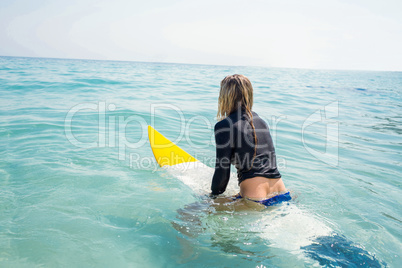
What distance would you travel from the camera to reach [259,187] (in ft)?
9.59

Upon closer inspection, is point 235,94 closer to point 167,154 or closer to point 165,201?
point 165,201

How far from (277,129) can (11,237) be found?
20.8 ft

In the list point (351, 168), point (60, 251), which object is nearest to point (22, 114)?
point (60, 251)

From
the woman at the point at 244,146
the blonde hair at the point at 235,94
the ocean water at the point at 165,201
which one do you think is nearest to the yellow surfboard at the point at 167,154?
the ocean water at the point at 165,201

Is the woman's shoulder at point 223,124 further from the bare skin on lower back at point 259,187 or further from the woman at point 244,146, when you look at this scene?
the bare skin on lower back at point 259,187

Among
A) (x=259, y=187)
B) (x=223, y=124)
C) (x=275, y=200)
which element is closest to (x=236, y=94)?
(x=223, y=124)

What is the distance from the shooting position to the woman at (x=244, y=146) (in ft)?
9.05

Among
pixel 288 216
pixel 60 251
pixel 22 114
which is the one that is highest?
pixel 22 114

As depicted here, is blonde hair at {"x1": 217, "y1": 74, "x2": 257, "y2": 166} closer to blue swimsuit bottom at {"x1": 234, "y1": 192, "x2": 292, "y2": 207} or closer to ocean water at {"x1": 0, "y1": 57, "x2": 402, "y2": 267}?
blue swimsuit bottom at {"x1": 234, "y1": 192, "x2": 292, "y2": 207}

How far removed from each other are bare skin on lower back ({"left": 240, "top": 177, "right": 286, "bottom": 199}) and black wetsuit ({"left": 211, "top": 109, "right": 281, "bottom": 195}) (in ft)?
0.15

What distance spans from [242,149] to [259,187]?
46 centimetres

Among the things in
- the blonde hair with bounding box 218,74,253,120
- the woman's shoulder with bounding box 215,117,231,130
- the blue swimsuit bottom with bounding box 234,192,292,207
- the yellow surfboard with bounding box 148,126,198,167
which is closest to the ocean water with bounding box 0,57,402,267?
the blue swimsuit bottom with bounding box 234,192,292,207

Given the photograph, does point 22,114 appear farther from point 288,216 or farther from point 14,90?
point 288,216

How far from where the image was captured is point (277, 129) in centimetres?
773
